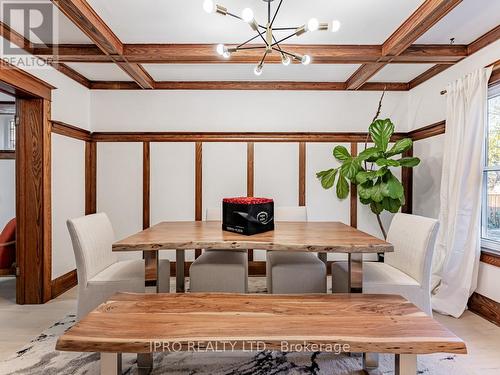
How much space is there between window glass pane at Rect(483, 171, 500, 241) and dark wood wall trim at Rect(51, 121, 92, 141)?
168 inches

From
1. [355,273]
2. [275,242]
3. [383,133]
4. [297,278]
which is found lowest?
[297,278]

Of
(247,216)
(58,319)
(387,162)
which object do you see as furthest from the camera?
(387,162)

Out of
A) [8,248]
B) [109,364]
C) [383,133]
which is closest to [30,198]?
[8,248]

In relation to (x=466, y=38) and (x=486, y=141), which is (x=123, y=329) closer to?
(x=486, y=141)

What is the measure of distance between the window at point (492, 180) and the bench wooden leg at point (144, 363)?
2.93 meters

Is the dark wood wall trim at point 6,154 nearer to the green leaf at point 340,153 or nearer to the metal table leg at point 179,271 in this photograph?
the metal table leg at point 179,271

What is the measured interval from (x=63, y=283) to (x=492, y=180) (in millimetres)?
4410

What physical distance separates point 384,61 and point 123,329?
3169mm

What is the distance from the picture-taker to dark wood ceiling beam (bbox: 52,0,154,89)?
7.34 ft

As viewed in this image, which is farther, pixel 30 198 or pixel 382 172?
pixel 382 172

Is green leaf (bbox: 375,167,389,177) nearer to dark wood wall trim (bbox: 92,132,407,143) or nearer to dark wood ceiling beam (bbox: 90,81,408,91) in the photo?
dark wood wall trim (bbox: 92,132,407,143)

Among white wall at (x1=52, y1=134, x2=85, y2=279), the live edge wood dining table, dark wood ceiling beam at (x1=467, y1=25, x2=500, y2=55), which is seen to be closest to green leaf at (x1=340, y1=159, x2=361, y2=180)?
the live edge wood dining table

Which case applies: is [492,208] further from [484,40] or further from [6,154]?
[6,154]

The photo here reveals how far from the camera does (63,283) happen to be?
3.52 metres
